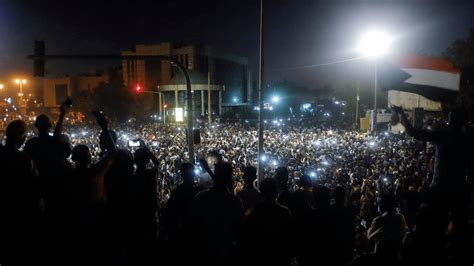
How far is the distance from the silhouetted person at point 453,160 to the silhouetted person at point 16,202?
3.44m

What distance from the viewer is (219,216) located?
4.07 metres

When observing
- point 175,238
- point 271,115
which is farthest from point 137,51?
point 175,238

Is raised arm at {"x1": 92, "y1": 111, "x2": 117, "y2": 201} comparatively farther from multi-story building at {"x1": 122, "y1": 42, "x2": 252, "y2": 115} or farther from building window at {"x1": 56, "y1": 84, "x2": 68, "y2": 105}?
building window at {"x1": 56, "y1": 84, "x2": 68, "y2": 105}

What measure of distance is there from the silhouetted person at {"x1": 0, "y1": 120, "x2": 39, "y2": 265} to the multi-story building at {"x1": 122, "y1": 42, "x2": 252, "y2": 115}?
6214 centimetres

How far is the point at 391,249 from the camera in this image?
390cm

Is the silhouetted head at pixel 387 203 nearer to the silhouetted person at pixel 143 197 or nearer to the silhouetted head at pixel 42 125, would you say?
the silhouetted person at pixel 143 197

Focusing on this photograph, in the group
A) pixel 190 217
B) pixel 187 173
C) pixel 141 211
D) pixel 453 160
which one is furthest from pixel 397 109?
pixel 141 211

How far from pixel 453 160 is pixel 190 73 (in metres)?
64.9

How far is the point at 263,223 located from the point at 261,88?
377 inches

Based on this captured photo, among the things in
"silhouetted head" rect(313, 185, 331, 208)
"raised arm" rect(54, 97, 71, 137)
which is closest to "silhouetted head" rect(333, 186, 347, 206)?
"silhouetted head" rect(313, 185, 331, 208)

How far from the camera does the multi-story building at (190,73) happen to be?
68.8 m

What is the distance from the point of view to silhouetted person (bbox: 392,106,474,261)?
4.19 m

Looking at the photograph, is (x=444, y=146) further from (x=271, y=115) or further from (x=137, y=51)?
(x=271, y=115)

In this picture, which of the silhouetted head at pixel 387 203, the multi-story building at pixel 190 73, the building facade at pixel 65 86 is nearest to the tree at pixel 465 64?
the silhouetted head at pixel 387 203
